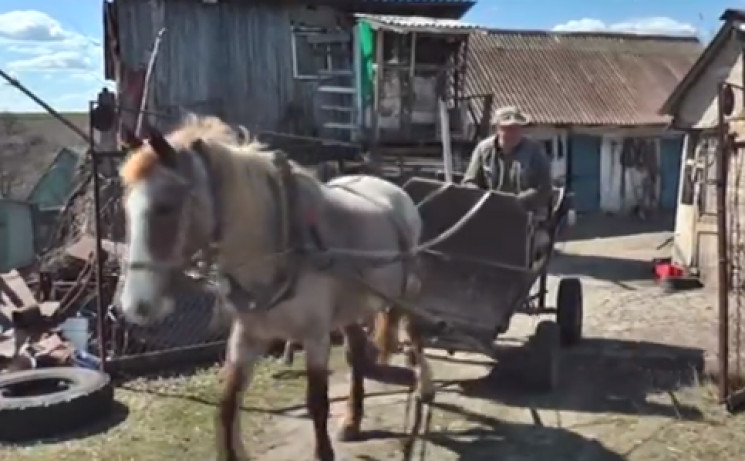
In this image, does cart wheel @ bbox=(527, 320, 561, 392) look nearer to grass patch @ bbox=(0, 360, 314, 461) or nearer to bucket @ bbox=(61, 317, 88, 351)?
grass patch @ bbox=(0, 360, 314, 461)

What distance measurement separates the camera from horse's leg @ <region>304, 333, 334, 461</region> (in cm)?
500

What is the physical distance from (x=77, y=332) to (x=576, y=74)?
768 inches

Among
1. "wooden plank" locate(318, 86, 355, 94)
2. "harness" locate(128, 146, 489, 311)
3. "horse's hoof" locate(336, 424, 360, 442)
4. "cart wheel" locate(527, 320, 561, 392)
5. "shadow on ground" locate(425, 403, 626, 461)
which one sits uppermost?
"wooden plank" locate(318, 86, 355, 94)

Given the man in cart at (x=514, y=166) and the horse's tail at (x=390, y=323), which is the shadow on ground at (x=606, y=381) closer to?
the horse's tail at (x=390, y=323)

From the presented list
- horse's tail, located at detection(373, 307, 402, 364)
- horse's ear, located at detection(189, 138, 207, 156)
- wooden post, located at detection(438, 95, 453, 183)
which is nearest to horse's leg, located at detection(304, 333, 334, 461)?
horse's ear, located at detection(189, 138, 207, 156)

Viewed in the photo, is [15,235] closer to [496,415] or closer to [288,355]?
[288,355]

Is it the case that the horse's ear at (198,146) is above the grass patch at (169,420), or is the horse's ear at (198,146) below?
above

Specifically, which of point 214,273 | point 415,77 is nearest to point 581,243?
point 415,77

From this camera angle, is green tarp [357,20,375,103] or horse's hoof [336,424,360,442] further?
green tarp [357,20,375,103]

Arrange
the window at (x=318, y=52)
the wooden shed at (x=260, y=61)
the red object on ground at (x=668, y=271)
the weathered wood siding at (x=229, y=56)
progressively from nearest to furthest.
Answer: the red object on ground at (x=668, y=271)
the wooden shed at (x=260, y=61)
the weathered wood siding at (x=229, y=56)
the window at (x=318, y=52)

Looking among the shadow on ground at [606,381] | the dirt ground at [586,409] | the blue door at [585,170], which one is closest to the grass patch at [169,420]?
the dirt ground at [586,409]

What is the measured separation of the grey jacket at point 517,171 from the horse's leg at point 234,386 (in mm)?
2652

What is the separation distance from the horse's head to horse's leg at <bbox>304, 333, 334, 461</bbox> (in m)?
1.06

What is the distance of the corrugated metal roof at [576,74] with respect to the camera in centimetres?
2300
